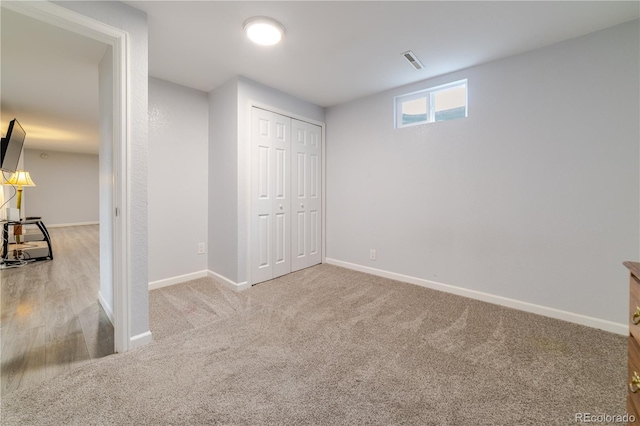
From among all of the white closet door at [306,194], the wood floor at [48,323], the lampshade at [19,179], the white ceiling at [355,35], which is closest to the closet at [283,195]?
the white closet door at [306,194]

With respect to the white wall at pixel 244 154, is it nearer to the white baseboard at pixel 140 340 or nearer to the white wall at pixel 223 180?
the white wall at pixel 223 180

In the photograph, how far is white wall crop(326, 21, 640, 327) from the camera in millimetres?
1982

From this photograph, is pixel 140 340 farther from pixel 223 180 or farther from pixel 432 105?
pixel 432 105

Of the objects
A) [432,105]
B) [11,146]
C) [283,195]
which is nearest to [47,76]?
[11,146]

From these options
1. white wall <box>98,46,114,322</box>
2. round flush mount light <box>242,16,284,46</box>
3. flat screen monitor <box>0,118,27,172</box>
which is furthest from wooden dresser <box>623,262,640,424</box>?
flat screen monitor <box>0,118,27,172</box>

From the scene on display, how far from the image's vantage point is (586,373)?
1.54 m

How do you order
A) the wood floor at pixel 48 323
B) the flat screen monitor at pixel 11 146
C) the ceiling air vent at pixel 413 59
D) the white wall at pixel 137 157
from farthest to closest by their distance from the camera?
1. the flat screen monitor at pixel 11 146
2. the ceiling air vent at pixel 413 59
3. the white wall at pixel 137 157
4. the wood floor at pixel 48 323

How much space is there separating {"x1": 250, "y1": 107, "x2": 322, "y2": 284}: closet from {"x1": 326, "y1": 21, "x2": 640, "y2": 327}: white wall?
3.00 ft

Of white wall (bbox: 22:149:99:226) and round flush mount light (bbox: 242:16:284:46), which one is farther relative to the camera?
white wall (bbox: 22:149:99:226)

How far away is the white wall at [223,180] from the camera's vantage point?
112 inches

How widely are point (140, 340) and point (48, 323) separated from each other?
104cm

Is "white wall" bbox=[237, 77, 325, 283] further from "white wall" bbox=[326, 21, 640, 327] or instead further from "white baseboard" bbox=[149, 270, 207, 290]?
"white wall" bbox=[326, 21, 640, 327]

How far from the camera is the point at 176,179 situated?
2.99 meters

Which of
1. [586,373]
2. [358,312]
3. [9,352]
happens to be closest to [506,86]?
[586,373]
